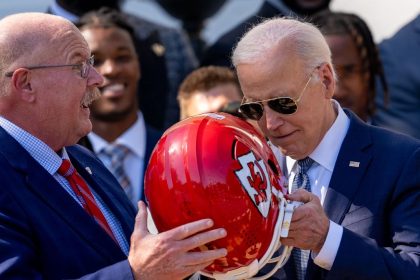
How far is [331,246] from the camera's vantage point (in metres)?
3.64

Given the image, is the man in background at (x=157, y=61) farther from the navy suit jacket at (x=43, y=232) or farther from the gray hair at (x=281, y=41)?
the navy suit jacket at (x=43, y=232)

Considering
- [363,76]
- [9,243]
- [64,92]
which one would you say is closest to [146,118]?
[363,76]

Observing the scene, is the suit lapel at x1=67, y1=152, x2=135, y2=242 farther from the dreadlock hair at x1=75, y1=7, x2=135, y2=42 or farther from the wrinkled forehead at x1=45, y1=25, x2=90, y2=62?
the dreadlock hair at x1=75, y1=7, x2=135, y2=42

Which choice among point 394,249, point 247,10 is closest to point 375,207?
point 394,249

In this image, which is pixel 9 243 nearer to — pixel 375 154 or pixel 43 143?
pixel 43 143

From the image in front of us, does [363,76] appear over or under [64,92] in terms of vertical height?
under

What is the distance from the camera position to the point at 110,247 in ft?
12.6

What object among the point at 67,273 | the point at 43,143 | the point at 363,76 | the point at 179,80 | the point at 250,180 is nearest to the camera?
the point at 250,180

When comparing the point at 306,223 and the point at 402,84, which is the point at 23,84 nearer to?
the point at 306,223

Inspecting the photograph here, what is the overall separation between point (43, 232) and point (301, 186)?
3.36 feet

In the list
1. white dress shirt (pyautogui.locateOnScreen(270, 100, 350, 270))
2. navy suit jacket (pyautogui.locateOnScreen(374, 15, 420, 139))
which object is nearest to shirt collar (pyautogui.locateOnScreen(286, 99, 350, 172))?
A: white dress shirt (pyautogui.locateOnScreen(270, 100, 350, 270))

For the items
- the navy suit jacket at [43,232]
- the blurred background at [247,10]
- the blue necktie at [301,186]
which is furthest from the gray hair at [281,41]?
the blurred background at [247,10]

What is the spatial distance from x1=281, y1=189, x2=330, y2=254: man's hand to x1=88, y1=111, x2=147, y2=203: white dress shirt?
2254mm

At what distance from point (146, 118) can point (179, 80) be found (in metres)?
0.37
